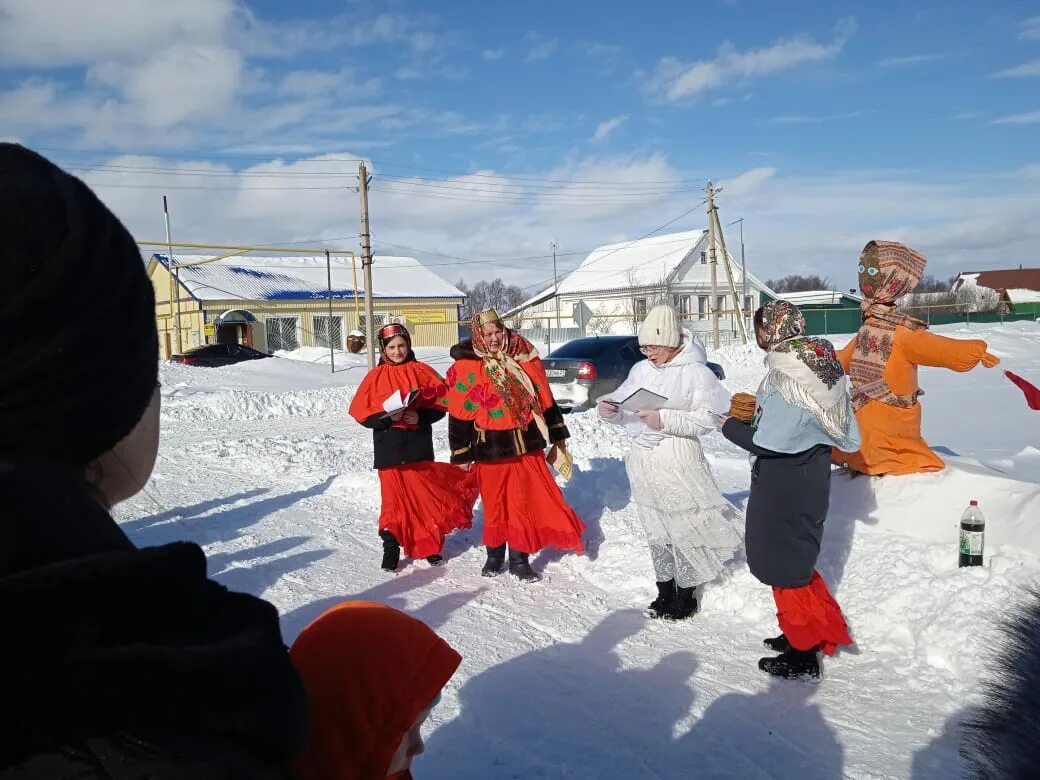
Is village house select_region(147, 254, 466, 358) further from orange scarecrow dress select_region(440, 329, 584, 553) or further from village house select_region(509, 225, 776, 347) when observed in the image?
orange scarecrow dress select_region(440, 329, 584, 553)

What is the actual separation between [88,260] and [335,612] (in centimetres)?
86

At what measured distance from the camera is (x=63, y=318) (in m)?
0.74

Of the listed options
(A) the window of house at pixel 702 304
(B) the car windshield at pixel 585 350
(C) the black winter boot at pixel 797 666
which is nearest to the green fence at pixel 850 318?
(A) the window of house at pixel 702 304

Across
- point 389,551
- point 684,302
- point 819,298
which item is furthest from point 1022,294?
point 389,551

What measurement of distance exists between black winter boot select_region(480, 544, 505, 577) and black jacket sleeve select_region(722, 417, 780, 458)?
2067mm

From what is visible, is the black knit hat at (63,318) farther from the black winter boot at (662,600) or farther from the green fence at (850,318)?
the green fence at (850,318)

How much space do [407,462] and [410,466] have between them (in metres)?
0.08

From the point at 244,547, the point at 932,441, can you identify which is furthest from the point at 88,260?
the point at 932,441

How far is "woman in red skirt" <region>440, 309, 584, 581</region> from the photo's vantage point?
5320mm

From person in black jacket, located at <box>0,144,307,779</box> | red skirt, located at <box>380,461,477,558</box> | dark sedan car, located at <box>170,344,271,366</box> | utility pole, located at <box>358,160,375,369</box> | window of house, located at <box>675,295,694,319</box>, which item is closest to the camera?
person in black jacket, located at <box>0,144,307,779</box>

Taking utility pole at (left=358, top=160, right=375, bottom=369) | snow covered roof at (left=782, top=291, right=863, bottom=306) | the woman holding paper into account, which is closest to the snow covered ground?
the woman holding paper

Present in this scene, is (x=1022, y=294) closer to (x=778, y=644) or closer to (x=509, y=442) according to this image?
(x=509, y=442)

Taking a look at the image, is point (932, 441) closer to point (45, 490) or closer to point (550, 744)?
point (550, 744)

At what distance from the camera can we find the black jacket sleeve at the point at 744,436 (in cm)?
374
